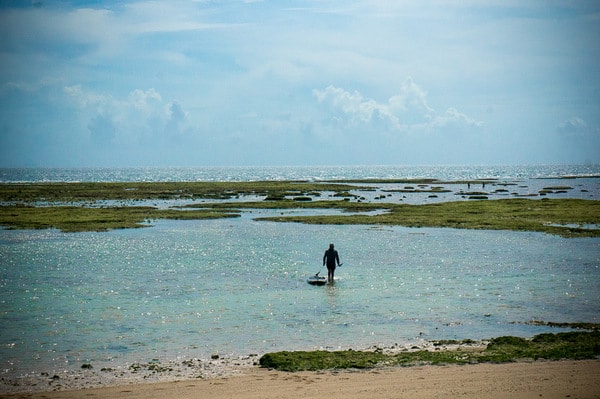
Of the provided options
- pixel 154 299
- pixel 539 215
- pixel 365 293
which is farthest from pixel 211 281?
pixel 539 215

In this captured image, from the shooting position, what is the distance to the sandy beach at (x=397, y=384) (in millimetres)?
14484

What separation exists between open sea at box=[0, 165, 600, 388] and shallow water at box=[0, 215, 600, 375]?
0.08 m

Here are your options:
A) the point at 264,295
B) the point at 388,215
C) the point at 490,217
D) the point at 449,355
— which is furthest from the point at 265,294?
the point at 490,217

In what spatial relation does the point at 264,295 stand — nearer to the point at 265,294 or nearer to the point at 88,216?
the point at 265,294

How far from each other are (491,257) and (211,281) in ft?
66.4

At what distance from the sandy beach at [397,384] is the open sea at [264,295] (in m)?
3.09

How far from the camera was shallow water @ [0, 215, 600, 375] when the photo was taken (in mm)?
20719

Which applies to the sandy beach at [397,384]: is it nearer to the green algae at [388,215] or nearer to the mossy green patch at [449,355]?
the mossy green patch at [449,355]

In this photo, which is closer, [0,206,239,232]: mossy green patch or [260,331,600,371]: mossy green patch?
[260,331,600,371]: mossy green patch

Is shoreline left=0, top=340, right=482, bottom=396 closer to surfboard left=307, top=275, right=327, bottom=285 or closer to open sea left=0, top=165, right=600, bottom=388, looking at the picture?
open sea left=0, top=165, right=600, bottom=388

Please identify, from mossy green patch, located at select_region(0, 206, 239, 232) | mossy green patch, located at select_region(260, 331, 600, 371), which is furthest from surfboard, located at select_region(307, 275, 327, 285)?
mossy green patch, located at select_region(0, 206, 239, 232)

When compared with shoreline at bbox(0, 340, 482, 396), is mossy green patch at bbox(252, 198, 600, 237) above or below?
above

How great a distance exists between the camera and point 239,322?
23.3 m

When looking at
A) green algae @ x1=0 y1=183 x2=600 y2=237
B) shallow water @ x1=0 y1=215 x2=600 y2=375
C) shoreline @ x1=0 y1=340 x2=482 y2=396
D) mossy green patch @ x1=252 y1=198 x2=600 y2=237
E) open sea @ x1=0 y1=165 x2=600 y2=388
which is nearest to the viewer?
shoreline @ x1=0 y1=340 x2=482 y2=396
